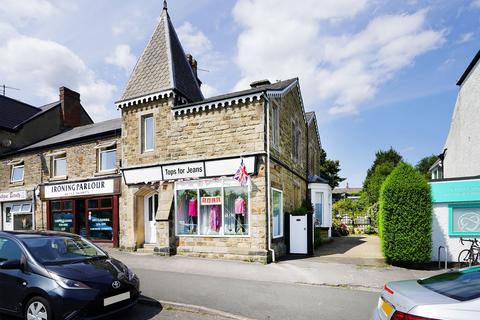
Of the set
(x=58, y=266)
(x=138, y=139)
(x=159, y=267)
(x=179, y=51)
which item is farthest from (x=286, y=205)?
(x=58, y=266)

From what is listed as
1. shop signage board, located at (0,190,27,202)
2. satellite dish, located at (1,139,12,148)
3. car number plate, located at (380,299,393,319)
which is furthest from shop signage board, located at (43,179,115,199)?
car number plate, located at (380,299,393,319)

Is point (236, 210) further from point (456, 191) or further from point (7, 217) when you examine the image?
point (7, 217)

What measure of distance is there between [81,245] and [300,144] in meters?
14.2

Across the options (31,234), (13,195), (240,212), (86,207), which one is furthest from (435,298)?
(13,195)

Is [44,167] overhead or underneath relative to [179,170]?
overhead

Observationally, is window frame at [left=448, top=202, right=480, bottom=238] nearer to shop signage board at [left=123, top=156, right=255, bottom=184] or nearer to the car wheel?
shop signage board at [left=123, top=156, right=255, bottom=184]

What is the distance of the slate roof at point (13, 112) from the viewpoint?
888 inches

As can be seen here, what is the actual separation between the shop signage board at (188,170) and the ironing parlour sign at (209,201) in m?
0.90

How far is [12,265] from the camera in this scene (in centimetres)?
544

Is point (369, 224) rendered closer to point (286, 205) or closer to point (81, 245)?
point (286, 205)

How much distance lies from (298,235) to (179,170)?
5550 mm

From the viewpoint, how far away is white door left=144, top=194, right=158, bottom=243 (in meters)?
14.9

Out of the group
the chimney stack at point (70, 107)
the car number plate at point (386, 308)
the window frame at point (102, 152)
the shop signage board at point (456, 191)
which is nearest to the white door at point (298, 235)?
the shop signage board at point (456, 191)

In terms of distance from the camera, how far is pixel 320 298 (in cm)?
723
